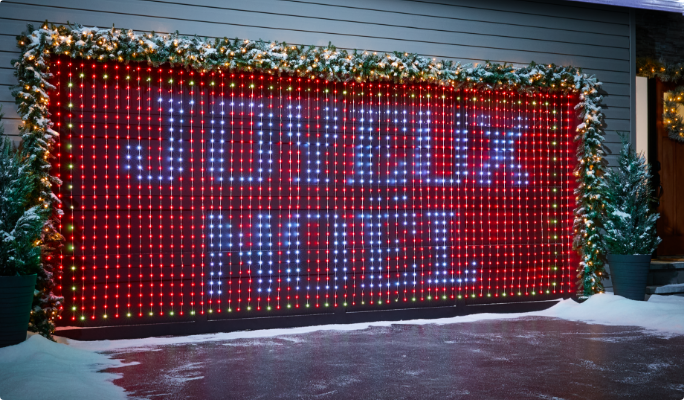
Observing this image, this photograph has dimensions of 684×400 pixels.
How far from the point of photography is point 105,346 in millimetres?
5371

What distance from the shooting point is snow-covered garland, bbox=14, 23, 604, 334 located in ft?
17.6

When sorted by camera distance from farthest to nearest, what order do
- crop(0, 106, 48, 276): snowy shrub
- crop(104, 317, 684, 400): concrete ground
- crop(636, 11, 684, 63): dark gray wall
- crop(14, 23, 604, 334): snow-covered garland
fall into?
1. crop(636, 11, 684, 63): dark gray wall
2. crop(14, 23, 604, 334): snow-covered garland
3. crop(0, 106, 48, 276): snowy shrub
4. crop(104, 317, 684, 400): concrete ground

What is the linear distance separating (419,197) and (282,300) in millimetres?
1852

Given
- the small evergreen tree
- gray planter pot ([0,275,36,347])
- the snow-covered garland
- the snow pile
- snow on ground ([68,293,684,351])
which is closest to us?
the snow pile

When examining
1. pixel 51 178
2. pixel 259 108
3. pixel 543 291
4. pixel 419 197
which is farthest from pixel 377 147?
pixel 51 178

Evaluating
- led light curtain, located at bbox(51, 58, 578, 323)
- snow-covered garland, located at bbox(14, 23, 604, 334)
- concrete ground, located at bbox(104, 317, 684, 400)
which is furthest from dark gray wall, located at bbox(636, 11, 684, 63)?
concrete ground, located at bbox(104, 317, 684, 400)

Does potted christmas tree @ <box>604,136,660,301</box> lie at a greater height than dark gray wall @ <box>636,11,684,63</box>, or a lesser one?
lesser

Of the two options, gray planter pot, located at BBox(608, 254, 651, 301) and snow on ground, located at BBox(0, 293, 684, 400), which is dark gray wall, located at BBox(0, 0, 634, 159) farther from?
snow on ground, located at BBox(0, 293, 684, 400)

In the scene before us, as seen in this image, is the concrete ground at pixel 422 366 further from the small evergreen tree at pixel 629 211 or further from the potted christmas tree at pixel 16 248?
the small evergreen tree at pixel 629 211

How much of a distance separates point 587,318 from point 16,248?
5.64m

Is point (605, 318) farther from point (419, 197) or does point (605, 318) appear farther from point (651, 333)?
point (419, 197)

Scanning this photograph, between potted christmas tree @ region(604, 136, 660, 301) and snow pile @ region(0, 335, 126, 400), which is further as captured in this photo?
potted christmas tree @ region(604, 136, 660, 301)

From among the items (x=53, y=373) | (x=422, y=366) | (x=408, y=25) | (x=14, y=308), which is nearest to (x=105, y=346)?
(x=14, y=308)

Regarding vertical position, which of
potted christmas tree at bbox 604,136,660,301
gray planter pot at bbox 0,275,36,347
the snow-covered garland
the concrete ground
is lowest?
the concrete ground
